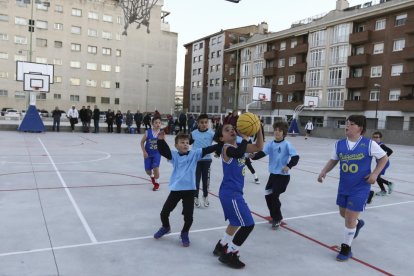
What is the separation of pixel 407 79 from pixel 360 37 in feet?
26.9

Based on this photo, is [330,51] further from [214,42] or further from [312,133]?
[214,42]

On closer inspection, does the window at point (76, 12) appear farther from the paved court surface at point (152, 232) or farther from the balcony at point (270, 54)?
the paved court surface at point (152, 232)

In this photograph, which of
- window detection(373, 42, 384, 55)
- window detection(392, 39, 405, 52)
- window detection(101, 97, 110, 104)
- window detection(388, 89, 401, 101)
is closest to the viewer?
window detection(392, 39, 405, 52)

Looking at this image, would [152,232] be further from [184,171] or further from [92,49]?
[92,49]

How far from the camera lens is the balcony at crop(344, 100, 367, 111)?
43.1 m

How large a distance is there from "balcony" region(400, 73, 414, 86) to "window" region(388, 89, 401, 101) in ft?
4.20

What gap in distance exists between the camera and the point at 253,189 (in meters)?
8.91

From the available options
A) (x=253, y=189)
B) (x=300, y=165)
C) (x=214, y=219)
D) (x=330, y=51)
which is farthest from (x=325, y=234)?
(x=330, y=51)

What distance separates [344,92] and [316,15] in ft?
45.3

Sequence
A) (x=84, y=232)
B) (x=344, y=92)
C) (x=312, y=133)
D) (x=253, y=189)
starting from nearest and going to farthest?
(x=84, y=232), (x=253, y=189), (x=312, y=133), (x=344, y=92)

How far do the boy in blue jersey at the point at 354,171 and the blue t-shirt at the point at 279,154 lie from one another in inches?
44.1

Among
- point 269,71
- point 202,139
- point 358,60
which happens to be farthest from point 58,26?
point 202,139

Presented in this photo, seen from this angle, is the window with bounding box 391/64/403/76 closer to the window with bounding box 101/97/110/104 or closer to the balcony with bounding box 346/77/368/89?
the balcony with bounding box 346/77/368/89

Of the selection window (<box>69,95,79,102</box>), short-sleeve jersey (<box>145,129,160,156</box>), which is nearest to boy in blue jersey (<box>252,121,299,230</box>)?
short-sleeve jersey (<box>145,129,160,156</box>)
